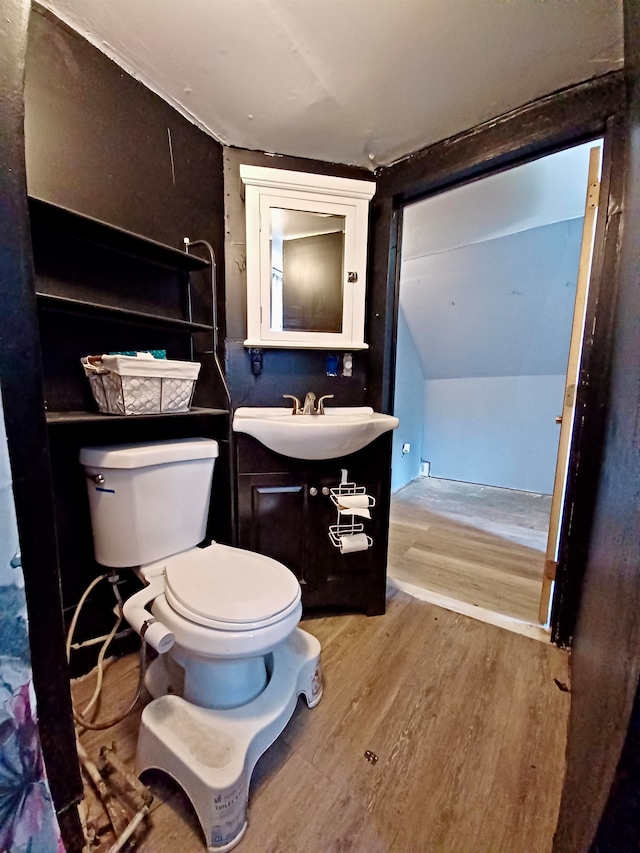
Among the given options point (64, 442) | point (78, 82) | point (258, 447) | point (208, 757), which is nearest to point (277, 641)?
point (208, 757)

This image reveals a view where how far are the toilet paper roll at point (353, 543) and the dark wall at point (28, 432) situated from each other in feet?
2.89

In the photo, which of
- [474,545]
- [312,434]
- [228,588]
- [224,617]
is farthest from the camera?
[474,545]

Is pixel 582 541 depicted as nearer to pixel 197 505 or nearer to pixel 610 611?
pixel 610 611

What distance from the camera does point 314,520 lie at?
1.36m

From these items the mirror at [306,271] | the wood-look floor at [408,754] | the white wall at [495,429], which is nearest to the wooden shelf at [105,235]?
the mirror at [306,271]

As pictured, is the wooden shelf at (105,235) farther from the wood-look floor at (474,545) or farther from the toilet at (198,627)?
the wood-look floor at (474,545)

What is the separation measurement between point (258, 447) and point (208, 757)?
853mm

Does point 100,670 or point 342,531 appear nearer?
point 100,670

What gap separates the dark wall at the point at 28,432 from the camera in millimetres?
486

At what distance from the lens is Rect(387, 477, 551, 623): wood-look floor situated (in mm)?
1653

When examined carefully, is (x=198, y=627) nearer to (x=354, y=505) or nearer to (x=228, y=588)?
(x=228, y=588)

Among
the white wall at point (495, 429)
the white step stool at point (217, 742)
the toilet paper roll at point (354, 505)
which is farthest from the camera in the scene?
the white wall at point (495, 429)

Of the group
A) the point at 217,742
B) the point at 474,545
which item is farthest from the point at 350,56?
the point at 474,545

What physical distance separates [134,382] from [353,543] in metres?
0.96
